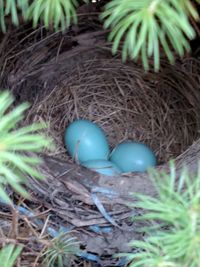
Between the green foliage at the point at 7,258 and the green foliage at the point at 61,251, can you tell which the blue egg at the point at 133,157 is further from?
the green foliage at the point at 7,258

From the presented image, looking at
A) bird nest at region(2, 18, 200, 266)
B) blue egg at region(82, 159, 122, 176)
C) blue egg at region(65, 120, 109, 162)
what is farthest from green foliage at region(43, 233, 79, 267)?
blue egg at region(65, 120, 109, 162)

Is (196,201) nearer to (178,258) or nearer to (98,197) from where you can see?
(178,258)

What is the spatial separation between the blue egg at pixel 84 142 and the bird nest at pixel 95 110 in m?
0.04

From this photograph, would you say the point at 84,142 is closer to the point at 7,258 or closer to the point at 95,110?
the point at 95,110

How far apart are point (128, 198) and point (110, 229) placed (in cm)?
6

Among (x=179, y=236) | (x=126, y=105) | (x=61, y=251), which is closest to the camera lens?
(x=179, y=236)

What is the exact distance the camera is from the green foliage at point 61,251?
2.78ft

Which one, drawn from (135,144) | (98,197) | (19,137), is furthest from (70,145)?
(19,137)

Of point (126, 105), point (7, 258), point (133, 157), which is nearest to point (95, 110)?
point (126, 105)

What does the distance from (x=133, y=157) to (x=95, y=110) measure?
0.65ft

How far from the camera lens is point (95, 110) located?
1.37m

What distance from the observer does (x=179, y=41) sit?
2.20 feet

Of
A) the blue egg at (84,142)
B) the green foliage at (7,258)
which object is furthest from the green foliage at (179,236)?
the blue egg at (84,142)

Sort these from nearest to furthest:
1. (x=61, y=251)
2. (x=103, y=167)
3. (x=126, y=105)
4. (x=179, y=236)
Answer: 1. (x=179, y=236)
2. (x=61, y=251)
3. (x=103, y=167)
4. (x=126, y=105)
